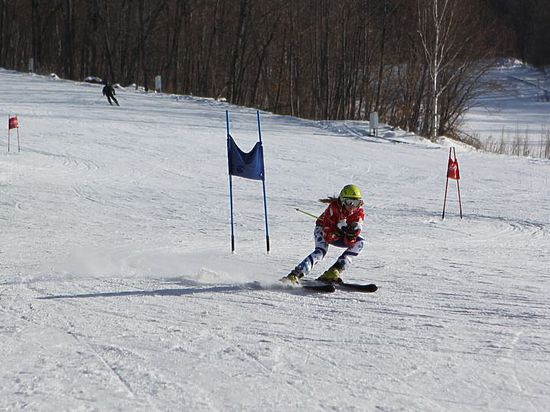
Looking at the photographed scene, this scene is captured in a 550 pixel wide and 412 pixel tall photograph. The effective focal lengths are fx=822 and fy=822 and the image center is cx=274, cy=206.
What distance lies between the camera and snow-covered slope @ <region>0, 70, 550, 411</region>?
5801mm

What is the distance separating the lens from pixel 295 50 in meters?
49.6

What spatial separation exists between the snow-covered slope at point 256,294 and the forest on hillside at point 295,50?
15971mm

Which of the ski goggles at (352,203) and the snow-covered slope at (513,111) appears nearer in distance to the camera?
the ski goggles at (352,203)

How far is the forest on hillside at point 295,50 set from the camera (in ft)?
126

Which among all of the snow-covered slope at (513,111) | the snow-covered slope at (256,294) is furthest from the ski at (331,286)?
the snow-covered slope at (513,111)

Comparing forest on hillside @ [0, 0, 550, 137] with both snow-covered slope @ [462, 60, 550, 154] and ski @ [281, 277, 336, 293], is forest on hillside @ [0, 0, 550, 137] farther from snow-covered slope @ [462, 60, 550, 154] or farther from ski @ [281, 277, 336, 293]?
ski @ [281, 277, 336, 293]

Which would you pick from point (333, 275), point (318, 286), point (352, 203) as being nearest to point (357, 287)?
point (333, 275)

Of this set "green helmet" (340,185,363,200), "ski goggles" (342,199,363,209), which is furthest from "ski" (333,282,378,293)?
"green helmet" (340,185,363,200)

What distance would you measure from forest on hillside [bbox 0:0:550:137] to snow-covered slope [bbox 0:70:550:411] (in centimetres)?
1597

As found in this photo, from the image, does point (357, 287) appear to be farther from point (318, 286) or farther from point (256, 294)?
point (256, 294)

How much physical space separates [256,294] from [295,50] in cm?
4202

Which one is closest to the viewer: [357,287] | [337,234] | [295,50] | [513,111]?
[357,287]

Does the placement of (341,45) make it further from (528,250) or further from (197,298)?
(197,298)

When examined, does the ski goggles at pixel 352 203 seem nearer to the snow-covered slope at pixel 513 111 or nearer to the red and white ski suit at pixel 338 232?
the red and white ski suit at pixel 338 232
